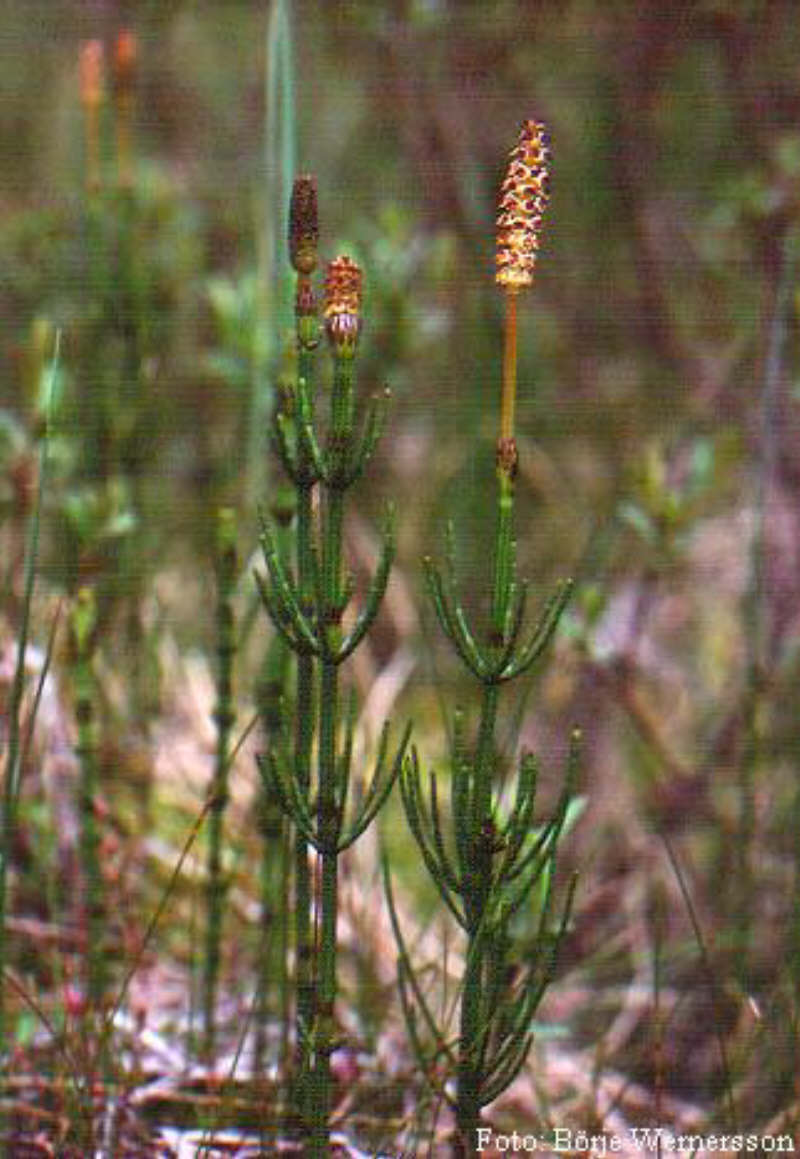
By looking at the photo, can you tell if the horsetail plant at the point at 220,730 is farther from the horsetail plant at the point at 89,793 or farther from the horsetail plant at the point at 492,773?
the horsetail plant at the point at 492,773

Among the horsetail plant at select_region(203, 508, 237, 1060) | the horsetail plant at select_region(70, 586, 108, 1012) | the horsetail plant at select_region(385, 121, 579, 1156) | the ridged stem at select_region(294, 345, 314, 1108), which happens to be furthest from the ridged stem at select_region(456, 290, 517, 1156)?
the horsetail plant at select_region(70, 586, 108, 1012)

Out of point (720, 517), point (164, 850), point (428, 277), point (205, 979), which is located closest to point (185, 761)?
point (164, 850)

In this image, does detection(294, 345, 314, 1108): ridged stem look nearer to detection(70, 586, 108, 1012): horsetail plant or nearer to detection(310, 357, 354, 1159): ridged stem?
detection(310, 357, 354, 1159): ridged stem

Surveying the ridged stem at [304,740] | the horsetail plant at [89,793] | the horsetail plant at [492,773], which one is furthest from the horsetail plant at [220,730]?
the horsetail plant at [492,773]

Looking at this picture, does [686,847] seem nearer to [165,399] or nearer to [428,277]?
[428,277]

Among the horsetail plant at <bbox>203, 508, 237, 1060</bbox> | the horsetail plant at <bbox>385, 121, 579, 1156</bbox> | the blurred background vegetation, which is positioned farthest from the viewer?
the blurred background vegetation
